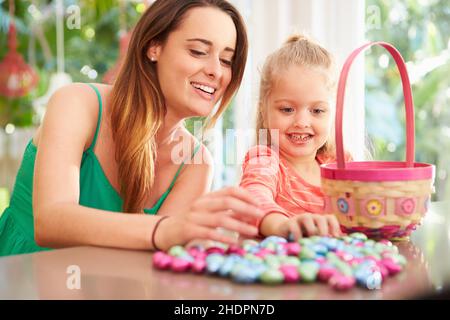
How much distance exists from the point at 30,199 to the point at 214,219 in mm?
805

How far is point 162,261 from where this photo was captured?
2.56ft

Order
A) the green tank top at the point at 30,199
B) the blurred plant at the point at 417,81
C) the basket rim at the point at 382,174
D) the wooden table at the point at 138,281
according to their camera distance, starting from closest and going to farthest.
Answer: the wooden table at the point at 138,281 → the basket rim at the point at 382,174 → the green tank top at the point at 30,199 → the blurred plant at the point at 417,81

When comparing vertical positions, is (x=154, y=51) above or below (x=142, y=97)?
above

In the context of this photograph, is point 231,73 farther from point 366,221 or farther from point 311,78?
point 366,221

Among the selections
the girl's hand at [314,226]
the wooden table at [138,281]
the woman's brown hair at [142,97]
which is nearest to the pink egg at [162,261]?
the wooden table at [138,281]

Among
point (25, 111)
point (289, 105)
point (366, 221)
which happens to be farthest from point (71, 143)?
point (25, 111)

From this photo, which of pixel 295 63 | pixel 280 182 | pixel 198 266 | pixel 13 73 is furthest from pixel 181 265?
pixel 13 73

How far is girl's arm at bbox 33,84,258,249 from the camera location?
0.86 meters

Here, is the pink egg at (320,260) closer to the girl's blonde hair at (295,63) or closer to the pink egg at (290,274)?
the pink egg at (290,274)

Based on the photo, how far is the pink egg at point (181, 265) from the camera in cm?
76

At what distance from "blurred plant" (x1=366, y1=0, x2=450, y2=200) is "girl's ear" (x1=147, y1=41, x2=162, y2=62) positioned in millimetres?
2000

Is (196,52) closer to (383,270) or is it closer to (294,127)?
(294,127)

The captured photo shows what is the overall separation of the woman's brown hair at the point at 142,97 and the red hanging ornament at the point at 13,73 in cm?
296

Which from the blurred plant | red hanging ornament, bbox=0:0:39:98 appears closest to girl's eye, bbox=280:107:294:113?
the blurred plant
